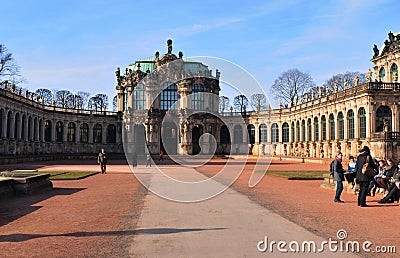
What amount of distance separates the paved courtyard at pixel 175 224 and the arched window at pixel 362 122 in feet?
122

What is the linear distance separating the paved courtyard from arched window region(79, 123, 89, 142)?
65424mm

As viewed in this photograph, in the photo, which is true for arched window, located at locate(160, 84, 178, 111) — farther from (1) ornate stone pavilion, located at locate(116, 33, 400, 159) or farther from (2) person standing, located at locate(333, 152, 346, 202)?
(2) person standing, located at locate(333, 152, 346, 202)

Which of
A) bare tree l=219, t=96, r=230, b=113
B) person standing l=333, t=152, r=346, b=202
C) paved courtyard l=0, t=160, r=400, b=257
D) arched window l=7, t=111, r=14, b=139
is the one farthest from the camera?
bare tree l=219, t=96, r=230, b=113

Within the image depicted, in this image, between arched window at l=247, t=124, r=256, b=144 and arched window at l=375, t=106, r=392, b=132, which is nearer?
arched window at l=375, t=106, r=392, b=132

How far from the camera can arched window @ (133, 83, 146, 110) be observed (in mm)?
86812

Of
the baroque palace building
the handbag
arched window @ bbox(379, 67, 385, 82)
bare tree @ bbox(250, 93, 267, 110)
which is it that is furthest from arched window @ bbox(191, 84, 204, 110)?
the handbag

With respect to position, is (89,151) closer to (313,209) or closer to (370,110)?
(370,110)

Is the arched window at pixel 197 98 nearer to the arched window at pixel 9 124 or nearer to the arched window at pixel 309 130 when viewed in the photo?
the arched window at pixel 309 130

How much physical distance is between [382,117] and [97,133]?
54.1m

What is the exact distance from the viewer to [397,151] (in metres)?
49.1

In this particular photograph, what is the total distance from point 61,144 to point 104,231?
236ft

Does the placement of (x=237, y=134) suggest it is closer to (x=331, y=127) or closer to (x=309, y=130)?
(x=309, y=130)

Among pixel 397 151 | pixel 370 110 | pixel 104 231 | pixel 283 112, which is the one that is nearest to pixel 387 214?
pixel 104 231

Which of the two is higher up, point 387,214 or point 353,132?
point 353,132
